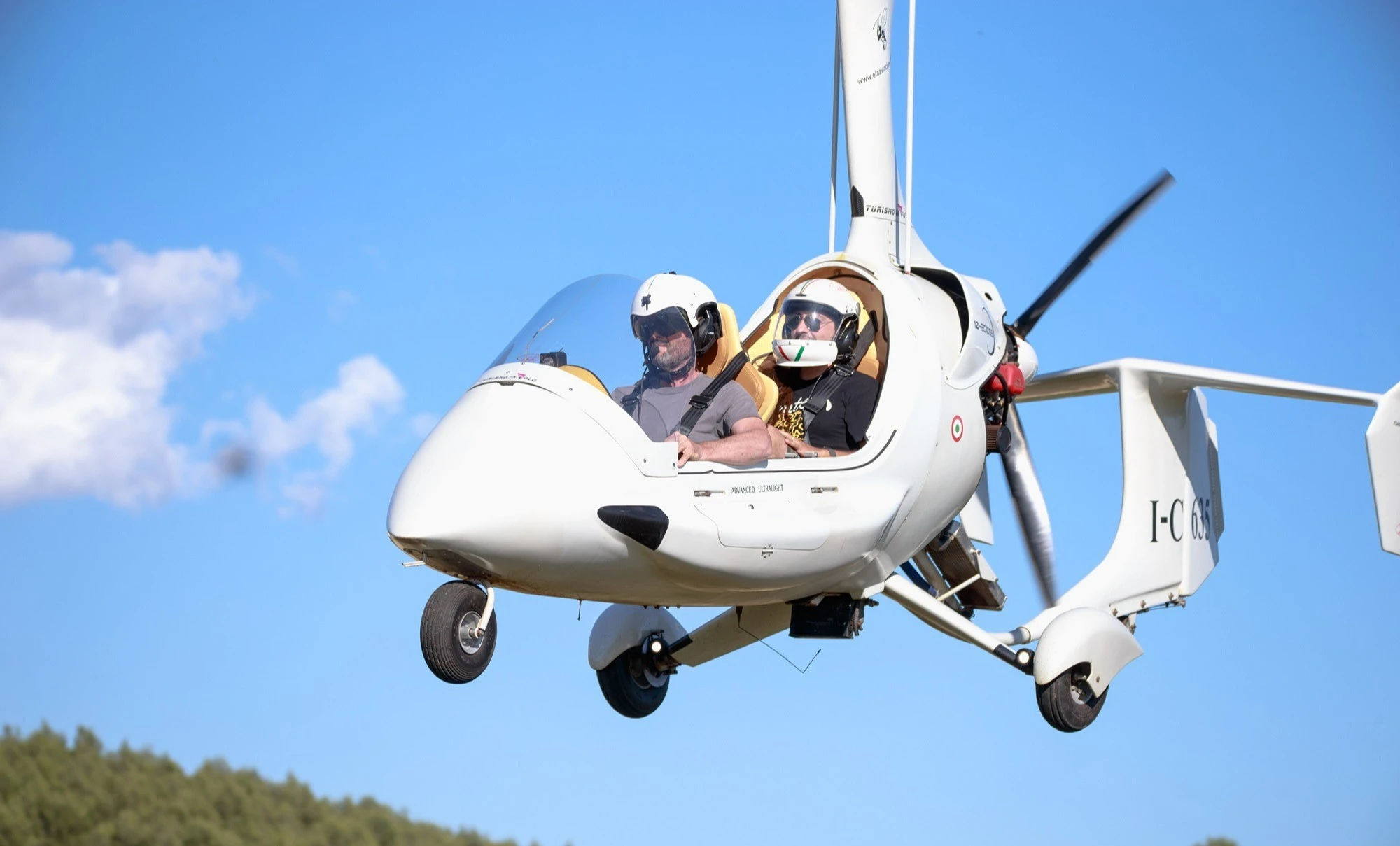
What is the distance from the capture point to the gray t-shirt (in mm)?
9492

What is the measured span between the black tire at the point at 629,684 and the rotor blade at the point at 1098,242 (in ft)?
13.2

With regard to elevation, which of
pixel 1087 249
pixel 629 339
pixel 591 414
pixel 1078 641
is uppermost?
pixel 1087 249

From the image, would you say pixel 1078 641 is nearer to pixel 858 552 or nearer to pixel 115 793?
pixel 858 552

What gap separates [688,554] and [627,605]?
12.2 feet

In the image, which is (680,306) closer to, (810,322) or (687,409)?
(687,409)

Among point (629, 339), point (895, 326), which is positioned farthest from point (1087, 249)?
point (629, 339)

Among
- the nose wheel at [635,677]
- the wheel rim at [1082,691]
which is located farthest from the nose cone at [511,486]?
the wheel rim at [1082,691]

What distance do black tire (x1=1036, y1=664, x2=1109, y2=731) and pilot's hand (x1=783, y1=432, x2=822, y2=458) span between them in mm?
2626

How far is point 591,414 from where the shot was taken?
888 centimetres

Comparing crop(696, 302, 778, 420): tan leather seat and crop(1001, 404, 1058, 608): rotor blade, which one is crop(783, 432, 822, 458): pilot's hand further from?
crop(1001, 404, 1058, 608): rotor blade

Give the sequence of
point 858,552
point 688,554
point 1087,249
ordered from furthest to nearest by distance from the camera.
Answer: point 1087,249 < point 858,552 < point 688,554

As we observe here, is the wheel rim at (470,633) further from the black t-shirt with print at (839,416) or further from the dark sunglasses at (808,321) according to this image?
the dark sunglasses at (808,321)

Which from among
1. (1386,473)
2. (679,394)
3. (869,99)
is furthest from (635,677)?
(1386,473)

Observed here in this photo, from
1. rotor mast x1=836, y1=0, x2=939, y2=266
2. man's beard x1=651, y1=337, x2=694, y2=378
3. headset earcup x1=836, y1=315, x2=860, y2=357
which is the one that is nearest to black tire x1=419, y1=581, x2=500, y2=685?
man's beard x1=651, y1=337, x2=694, y2=378
